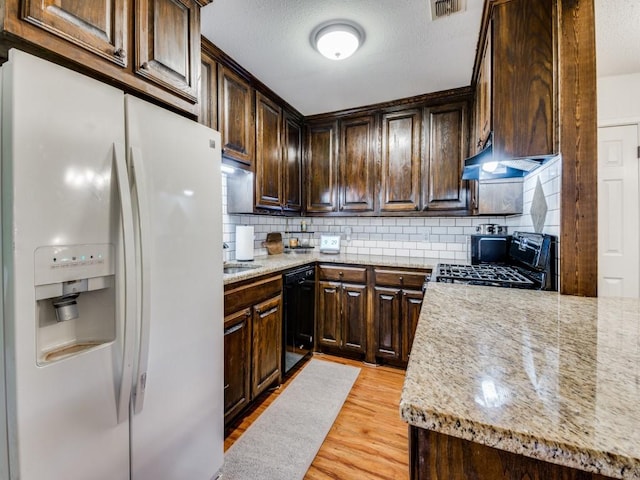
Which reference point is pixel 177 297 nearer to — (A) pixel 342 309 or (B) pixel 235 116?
(B) pixel 235 116

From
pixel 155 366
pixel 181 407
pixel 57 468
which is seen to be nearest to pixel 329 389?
pixel 181 407

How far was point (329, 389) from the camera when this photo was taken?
227cm

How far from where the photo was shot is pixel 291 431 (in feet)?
5.96

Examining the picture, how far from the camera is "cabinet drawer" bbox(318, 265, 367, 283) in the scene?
8.89ft

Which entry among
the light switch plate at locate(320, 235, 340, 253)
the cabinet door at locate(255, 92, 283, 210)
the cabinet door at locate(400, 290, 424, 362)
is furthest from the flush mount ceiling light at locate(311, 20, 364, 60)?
the cabinet door at locate(400, 290, 424, 362)

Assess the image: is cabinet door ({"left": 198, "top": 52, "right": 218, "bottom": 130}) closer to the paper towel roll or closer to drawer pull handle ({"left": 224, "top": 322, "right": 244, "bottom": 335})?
the paper towel roll

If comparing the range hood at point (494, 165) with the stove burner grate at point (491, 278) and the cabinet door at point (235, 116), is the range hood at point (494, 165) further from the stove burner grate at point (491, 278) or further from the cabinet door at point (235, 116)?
the cabinet door at point (235, 116)

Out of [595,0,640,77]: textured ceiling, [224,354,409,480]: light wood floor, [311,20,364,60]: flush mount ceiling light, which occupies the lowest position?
[224,354,409,480]: light wood floor

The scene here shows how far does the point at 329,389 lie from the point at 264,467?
2.65ft

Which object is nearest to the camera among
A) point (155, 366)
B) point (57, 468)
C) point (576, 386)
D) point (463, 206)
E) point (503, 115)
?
point (576, 386)

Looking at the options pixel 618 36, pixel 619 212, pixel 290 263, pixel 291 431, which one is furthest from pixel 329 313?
pixel 618 36

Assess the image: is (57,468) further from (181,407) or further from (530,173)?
(530,173)

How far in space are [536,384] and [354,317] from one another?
7.25 feet

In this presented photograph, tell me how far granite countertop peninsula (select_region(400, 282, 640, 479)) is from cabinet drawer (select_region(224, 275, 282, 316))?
1.12m
